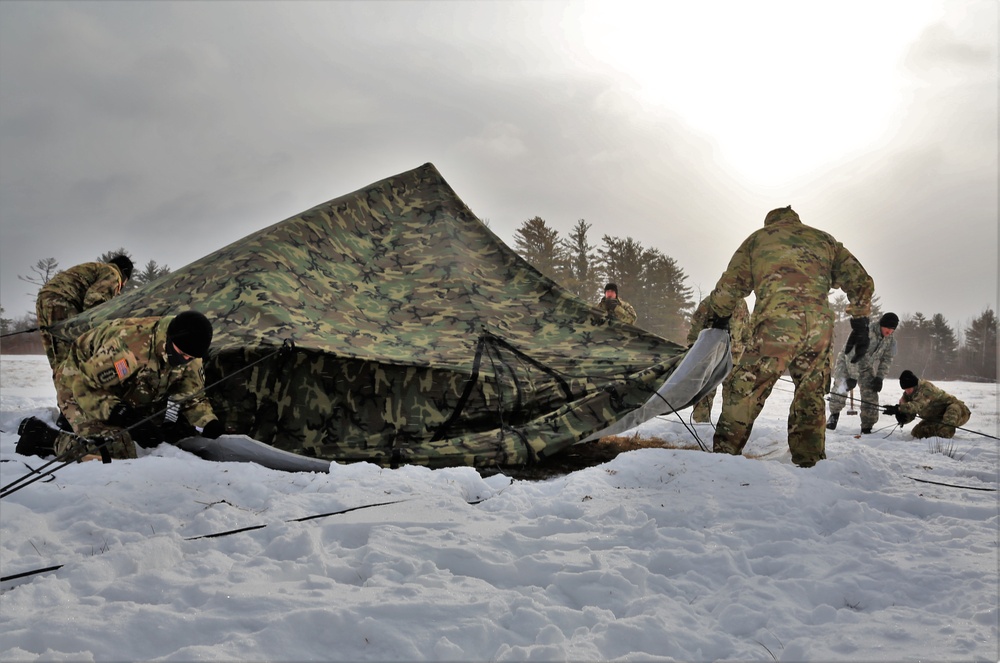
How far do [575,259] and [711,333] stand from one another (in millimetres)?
24282

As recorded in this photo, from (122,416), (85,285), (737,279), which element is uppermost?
(85,285)

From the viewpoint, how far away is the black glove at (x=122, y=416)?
3.87 meters

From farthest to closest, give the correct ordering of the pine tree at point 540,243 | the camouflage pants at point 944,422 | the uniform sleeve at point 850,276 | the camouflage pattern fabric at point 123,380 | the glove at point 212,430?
the pine tree at point 540,243 → the camouflage pants at point 944,422 → the uniform sleeve at point 850,276 → the glove at point 212,430 → the camouflage pattern fabric at point 123,380

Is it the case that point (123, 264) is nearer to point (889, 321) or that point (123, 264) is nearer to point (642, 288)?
point (889, 321)

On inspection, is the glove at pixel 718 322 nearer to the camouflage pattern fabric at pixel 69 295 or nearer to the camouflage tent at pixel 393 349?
the camouflage tent at pixel 393 349

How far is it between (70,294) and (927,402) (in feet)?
29.6

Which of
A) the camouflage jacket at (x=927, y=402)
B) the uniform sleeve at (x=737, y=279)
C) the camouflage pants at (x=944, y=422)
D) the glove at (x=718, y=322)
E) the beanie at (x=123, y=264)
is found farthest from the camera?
the camouflage jacket at (x=927, y=402)

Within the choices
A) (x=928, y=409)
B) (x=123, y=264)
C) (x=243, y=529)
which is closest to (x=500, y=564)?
(x=243, y=529)

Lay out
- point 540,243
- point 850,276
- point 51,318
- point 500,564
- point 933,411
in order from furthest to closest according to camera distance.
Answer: point 540,243 < point 933,411 < point 51,318 < point 850,276 < point 500,564

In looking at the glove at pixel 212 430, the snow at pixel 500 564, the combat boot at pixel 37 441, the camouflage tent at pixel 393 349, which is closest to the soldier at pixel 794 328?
the snow at pixel 500 564

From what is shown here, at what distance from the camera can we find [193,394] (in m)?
4.05

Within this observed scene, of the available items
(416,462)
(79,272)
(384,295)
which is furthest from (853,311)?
(79,272)

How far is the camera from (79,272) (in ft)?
18.9

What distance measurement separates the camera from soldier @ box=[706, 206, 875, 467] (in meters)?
4.05
